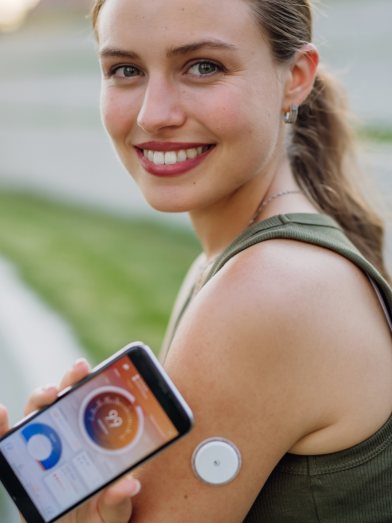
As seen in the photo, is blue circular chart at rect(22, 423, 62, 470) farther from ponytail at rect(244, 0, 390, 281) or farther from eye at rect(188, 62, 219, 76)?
ponytail at rect(244, 0, 390, 281)

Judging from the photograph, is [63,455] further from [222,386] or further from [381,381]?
[381,381]

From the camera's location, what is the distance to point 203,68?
4.23 ft

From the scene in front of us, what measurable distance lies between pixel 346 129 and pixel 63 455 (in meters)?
1.40

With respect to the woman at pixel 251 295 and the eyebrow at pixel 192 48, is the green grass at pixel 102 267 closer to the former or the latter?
the woman at pixel 251 295

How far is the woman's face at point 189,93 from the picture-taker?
1230 millimetres

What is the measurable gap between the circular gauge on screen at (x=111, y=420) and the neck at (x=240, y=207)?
66cm

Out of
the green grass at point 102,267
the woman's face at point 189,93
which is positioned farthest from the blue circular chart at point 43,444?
the green grass at point 102,267

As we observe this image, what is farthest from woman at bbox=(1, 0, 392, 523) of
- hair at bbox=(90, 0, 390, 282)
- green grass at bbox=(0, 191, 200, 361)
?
green grass at bbox=(0, 191, 200, 361)

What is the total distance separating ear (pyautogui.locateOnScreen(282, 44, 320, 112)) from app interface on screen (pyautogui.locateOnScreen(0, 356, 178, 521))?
86 centimetres

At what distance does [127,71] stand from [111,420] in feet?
2.73

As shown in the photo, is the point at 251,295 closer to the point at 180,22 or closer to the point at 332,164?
the point at 180,22

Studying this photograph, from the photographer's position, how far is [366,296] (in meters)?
1.21

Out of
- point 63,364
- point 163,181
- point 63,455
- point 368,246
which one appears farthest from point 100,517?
point 63,364

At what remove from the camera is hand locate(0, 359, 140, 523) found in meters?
1.00
